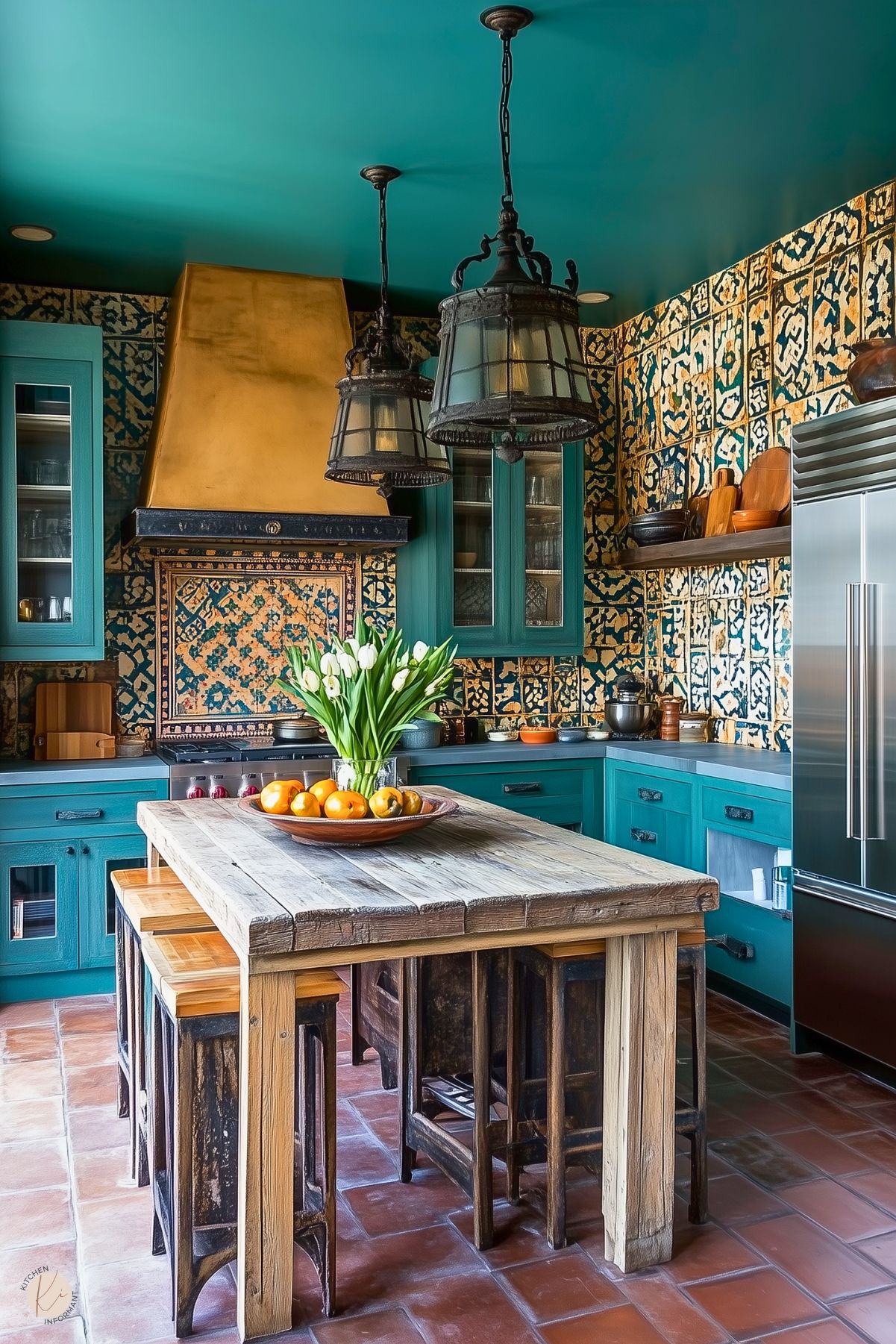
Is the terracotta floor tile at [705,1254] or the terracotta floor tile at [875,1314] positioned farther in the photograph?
the terracotta floor tile at [705,1254]

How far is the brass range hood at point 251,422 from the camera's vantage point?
4762 mm

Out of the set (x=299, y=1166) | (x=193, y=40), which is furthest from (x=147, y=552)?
(x=299, y=1166)

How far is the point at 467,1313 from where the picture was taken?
230 cm

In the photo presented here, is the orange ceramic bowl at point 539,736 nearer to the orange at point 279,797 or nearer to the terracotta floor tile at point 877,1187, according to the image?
the orange at point 279,797

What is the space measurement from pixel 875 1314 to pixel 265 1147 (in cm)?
131

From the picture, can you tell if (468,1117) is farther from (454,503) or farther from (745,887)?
(454,503)

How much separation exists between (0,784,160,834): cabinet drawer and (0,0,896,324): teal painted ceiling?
2.25 meters

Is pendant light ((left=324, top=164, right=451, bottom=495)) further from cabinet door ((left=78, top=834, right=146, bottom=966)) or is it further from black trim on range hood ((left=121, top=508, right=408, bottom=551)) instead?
cabinet door ((left=78, top=834, right=146, bottom=966))

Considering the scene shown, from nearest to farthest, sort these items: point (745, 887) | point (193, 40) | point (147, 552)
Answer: point (193, 40) → point (745, 887) → point (147, 552)

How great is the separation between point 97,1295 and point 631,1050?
1.26m

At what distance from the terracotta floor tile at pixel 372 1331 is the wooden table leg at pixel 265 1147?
117mm

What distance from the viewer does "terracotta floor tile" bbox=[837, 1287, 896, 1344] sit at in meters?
2.22

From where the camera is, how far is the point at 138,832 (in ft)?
15.0

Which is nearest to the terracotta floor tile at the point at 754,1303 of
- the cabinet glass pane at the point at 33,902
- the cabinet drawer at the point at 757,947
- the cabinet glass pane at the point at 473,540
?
the cabinet drawer at the point at 757,947
